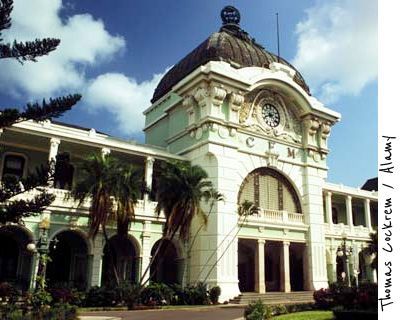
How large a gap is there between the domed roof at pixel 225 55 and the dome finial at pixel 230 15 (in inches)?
55.4

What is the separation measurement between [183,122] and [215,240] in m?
10.4

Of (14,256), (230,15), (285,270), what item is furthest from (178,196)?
(230,15)

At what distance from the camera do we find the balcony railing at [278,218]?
105ft

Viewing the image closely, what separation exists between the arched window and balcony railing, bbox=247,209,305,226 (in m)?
0.55

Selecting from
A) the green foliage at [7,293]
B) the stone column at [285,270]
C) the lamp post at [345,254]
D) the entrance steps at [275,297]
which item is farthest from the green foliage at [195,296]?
the lamp post at [345,254]

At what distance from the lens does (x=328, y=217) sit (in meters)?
39.0

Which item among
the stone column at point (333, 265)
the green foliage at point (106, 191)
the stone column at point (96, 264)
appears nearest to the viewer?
the green foliage at point (106, 191)

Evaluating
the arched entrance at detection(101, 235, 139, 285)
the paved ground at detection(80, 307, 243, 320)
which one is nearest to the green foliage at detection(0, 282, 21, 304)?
the paved ground at detection(80, 307, 243, 320)

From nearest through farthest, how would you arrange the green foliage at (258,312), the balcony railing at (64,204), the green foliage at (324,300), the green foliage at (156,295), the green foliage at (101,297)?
the green foliage at (258,312), the green foliage at (324,300), the green foliage at (101,297), the green foliage at (156,295), the balcony railing at (64,204)

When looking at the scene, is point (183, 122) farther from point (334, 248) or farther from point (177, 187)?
point (334, 248)

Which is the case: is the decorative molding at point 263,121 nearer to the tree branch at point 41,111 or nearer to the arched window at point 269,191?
the arched window at point 269,191

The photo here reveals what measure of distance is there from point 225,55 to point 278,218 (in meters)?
14.1

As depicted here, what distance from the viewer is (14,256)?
1064 inches

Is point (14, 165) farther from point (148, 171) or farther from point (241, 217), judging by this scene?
point (241, 217)
